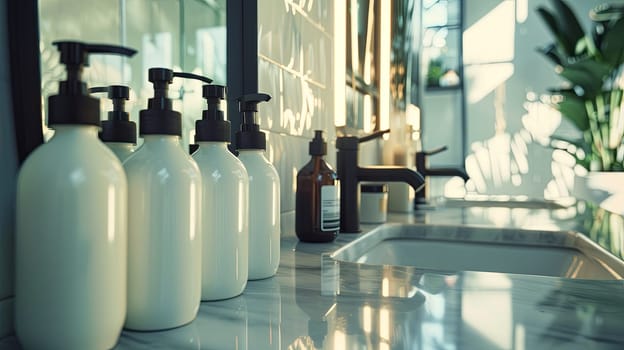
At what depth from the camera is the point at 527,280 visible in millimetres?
594

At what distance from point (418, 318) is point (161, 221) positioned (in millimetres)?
249

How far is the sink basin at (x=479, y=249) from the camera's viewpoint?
3.20 feet

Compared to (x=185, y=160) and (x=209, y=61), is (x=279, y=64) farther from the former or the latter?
(x=185, y=160)

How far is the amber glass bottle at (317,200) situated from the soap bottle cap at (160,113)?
18.1 inches

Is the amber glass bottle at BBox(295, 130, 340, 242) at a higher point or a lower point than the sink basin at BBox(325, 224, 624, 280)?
higher

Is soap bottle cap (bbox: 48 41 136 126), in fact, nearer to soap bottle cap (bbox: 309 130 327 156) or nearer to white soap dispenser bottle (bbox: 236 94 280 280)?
white soap dispenser bottle (bbox: 236 94 280 280)

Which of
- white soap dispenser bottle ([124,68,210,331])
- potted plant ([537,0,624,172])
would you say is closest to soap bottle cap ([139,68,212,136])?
white soap dispenser bottle ([124,68,210,331])

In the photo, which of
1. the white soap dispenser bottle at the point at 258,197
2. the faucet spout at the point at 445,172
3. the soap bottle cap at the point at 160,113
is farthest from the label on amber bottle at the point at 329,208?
the faucet spout at the point at 445,172

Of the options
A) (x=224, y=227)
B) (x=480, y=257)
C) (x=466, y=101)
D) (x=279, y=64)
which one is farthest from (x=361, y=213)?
(x=466, y=101)

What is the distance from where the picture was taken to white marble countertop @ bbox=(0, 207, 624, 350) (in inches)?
15.0

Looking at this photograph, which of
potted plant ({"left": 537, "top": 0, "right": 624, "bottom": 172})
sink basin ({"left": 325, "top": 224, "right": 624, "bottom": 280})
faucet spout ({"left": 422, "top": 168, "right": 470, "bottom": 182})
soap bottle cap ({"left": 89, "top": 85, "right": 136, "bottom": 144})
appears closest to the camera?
soap bottle cap ({"left": 89, "top": 85, "right": 136, "bottom": 144})

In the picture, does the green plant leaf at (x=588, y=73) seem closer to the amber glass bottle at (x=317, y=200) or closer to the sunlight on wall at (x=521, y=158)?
the sunlight on wall at (x=521, y=158)

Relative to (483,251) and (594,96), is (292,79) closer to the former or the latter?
(483,251)

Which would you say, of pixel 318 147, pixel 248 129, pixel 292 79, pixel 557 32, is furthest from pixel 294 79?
pixel 557 32
